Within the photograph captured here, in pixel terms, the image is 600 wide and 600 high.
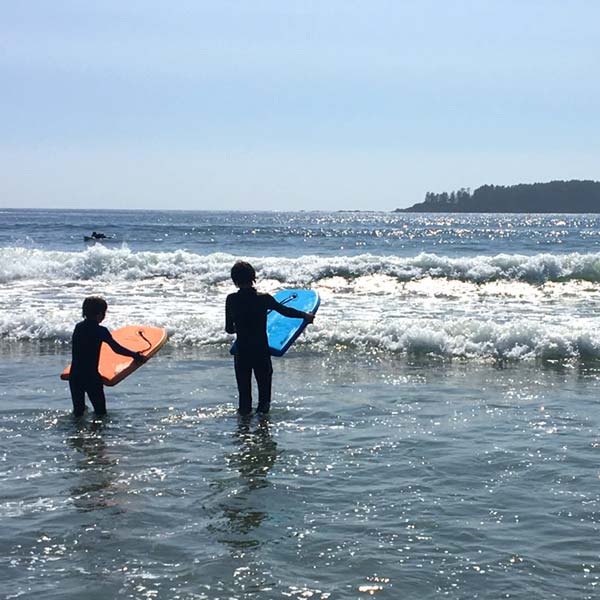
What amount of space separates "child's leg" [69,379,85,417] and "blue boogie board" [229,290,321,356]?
1.39m

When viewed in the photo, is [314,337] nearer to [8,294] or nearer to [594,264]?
[8,294]

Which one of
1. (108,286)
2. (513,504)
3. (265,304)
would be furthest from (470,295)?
(513,504)

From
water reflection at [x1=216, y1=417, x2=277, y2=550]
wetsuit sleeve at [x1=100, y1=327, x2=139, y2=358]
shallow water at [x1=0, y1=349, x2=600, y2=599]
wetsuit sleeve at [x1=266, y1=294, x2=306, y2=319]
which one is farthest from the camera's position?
wetsuit sleeve at [x1=266, y1=294, x2=306, y2=319]

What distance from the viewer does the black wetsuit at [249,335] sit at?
7.72m

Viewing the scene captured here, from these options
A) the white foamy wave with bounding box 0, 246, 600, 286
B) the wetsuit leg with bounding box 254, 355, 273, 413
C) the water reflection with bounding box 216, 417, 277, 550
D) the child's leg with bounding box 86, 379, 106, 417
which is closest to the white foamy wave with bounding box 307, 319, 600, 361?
the wetsuit leg with bounding box 254, 355, 273, 413

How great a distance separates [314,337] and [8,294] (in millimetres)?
9764

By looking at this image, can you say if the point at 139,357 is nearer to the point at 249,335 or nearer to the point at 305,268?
the point at 249,335

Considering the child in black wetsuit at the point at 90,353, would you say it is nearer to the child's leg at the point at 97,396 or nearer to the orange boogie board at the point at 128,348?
the child's leg at the point at 97,396

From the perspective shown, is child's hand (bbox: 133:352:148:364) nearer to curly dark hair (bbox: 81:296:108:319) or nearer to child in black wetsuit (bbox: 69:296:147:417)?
child in black wetsuit (bbox: 69:296:147:417)

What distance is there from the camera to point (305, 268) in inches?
1045

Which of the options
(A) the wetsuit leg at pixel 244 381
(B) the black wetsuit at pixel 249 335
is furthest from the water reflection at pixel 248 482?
(B) the black wetsuit at pixel 249 335

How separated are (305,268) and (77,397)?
62.5ft

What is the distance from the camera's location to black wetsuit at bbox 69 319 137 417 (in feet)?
24.9

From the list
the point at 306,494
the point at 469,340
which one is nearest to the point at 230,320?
the point at 306,494
